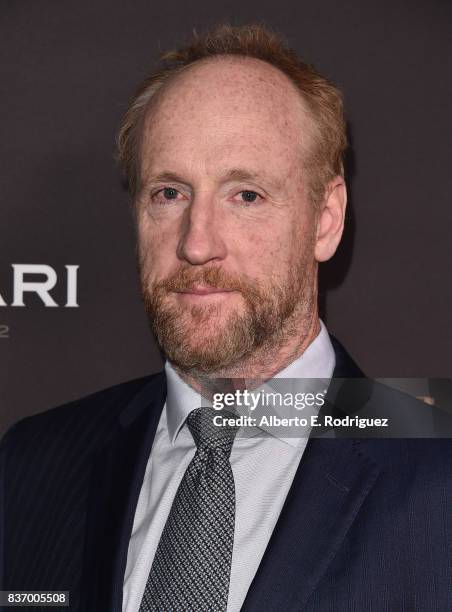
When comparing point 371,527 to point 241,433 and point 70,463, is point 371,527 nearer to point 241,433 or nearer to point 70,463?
point 241,433

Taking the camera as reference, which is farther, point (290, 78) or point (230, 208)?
point (290, 78)

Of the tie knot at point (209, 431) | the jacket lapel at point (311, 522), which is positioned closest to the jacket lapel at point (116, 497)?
the tie knot at point (209, 431)

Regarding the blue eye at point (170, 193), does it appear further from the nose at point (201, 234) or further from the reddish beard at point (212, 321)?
the reddish beard at point (212, 321)

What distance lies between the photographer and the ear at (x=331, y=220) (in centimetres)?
177

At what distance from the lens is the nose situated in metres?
1.53

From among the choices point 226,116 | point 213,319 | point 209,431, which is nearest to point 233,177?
point 226,116

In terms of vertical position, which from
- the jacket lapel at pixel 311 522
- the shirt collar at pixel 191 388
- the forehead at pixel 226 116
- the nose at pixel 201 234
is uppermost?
the forehead at pixel 226 116

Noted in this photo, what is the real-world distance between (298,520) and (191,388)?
382mm

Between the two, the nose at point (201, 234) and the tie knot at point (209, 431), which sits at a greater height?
the nose at point (201, 234)

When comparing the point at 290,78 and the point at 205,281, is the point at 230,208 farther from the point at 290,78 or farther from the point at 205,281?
the point at 290,78

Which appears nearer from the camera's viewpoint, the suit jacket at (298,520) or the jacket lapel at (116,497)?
the suit jacket at (298,520)

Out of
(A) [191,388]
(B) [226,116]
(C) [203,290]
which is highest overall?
(B) [226,116]

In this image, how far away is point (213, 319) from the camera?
1591 millimetres

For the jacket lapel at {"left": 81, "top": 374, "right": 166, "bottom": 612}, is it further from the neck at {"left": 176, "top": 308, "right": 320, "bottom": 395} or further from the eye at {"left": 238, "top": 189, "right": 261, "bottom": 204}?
the eye at {"left": 238, "top": 189, "right": 261, "bottom": 204}
